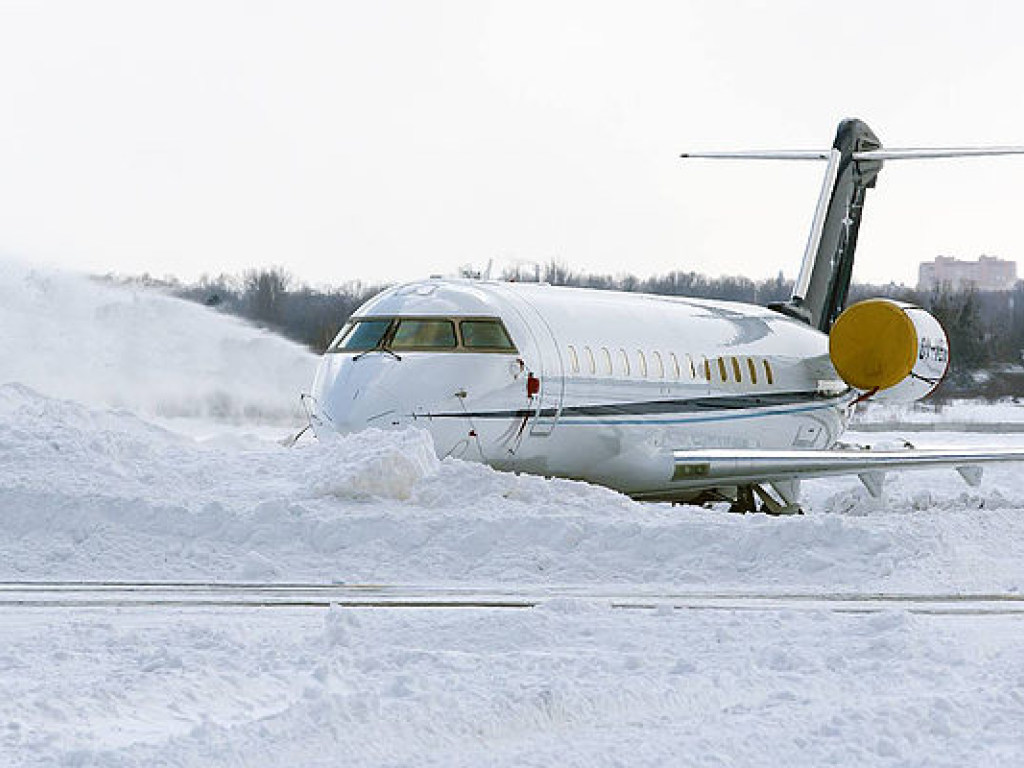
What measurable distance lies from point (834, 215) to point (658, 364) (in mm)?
8564

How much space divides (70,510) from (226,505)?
1.55 m

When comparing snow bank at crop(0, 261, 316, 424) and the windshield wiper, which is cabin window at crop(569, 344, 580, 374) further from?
snow bank at crop(0, 261, 316, 424)

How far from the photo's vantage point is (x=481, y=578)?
→ 51.5ft

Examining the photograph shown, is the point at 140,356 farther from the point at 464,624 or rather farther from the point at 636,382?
the point at 464,624

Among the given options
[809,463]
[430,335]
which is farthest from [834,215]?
[430,335]

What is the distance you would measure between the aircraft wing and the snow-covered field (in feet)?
3.08

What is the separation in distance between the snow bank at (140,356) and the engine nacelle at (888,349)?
50.5ft

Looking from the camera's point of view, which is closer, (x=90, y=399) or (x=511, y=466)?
(x=511, y=466)

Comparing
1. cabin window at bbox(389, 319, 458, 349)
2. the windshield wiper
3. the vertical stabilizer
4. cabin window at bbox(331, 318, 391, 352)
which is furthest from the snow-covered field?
the vertical stabilizer

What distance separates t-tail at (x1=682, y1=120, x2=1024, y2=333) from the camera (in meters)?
30.9

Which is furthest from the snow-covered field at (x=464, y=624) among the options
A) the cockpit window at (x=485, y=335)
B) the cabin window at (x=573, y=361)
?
the cabin window at (x=573, y=361)

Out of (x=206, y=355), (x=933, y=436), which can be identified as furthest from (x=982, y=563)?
(x=933, y=436)

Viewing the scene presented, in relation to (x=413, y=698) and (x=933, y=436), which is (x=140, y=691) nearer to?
(x=413, y=698)

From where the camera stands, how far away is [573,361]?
2223 cm
